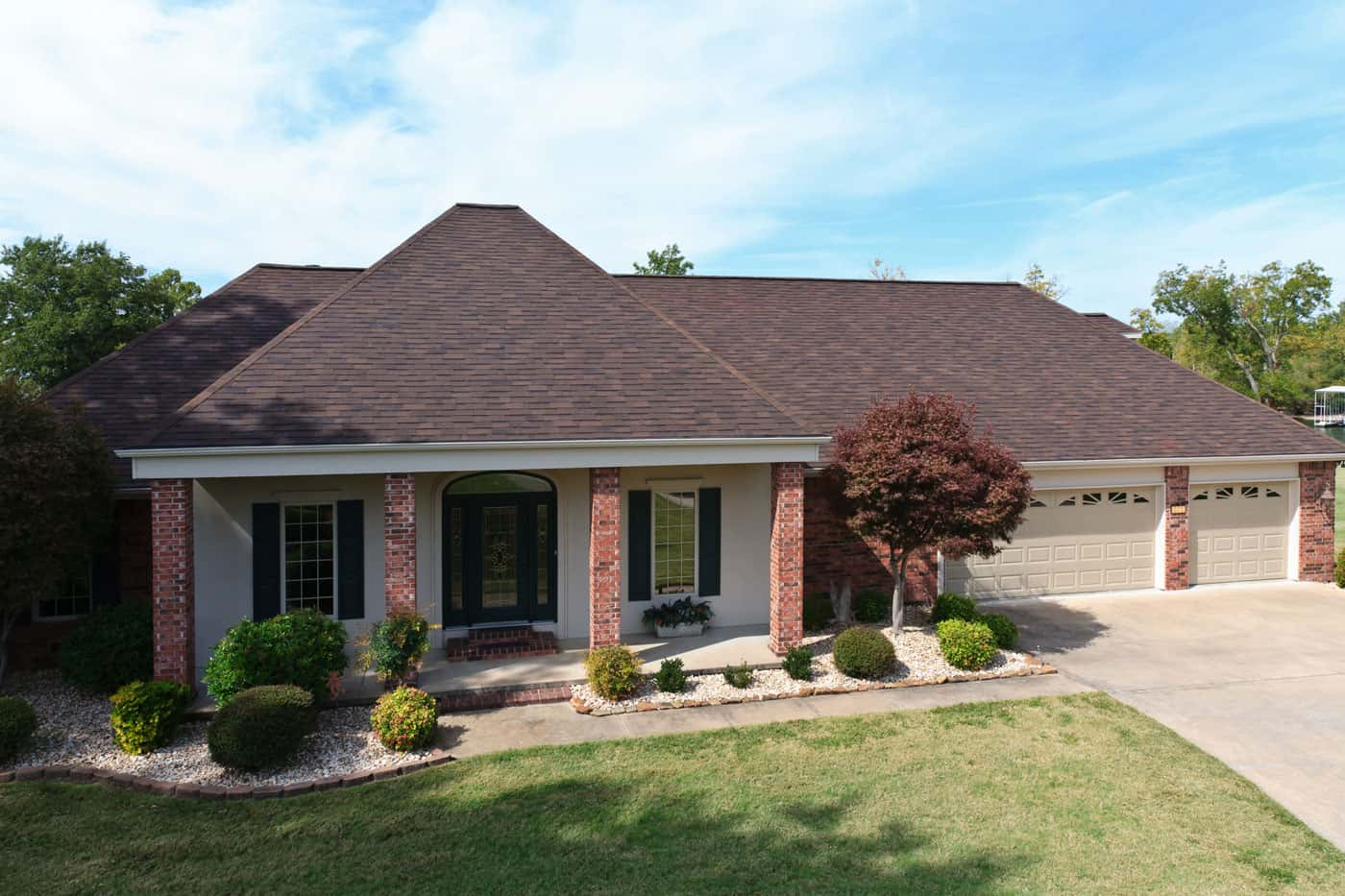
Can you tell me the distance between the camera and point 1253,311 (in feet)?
193

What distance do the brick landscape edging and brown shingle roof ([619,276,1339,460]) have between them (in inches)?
382

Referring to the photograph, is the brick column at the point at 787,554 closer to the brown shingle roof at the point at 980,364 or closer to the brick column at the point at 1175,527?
the brown shingle roof at the point at 980,364

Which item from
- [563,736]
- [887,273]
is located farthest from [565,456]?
[887,273]

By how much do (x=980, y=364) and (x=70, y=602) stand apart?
1757 cm

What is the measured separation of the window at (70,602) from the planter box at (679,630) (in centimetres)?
855

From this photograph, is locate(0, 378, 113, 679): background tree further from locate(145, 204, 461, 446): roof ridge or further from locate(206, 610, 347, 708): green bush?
locate(206, 610, 347, 708): green bush

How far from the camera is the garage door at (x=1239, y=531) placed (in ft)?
57.0

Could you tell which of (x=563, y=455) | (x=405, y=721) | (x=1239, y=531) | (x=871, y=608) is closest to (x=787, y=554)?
(x=871, y=608)

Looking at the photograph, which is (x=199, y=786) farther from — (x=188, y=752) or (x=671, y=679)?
(x=671, y=679)

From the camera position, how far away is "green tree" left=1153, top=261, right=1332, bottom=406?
189ft

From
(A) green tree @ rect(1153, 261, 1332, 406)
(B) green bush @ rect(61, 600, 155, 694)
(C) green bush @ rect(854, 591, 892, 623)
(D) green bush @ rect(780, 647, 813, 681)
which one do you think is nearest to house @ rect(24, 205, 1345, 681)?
(C) green bush @ rect(854, 591, 892, 623)

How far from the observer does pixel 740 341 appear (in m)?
18.0

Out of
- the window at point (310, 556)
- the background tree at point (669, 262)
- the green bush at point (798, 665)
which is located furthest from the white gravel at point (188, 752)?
the background tree at point (669, 262)

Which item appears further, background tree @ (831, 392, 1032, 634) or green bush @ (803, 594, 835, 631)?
green bush @ (803, 594, 835, 631)
